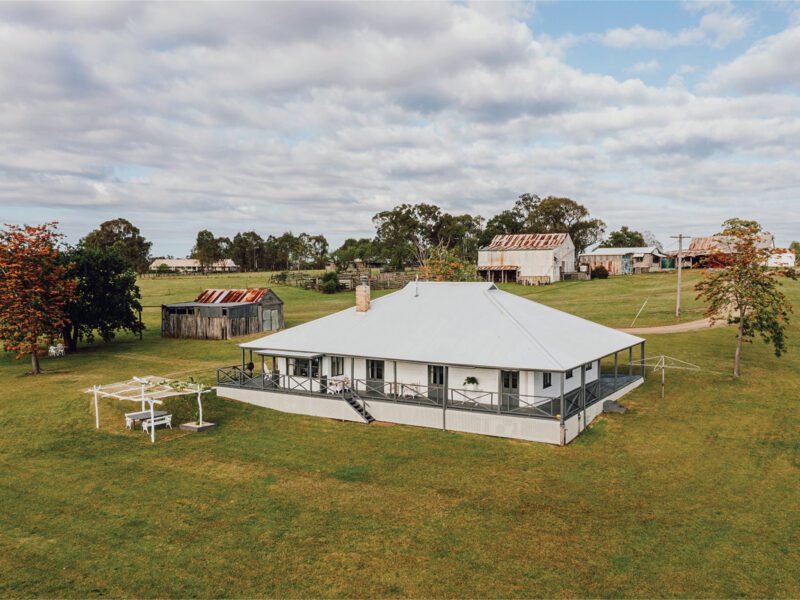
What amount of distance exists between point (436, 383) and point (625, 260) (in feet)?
280

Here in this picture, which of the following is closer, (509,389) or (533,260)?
(509,389)

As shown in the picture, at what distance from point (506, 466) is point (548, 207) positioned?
110417 millimetres

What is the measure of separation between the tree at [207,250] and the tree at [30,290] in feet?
432

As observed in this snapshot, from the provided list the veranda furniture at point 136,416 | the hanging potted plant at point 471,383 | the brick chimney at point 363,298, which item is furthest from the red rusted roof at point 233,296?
the hanging potted plant at point 471,383

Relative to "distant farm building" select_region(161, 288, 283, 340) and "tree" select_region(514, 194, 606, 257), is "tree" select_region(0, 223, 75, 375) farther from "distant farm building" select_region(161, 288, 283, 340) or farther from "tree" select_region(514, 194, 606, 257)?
"tree" select_region(514, 194, 606, 257)

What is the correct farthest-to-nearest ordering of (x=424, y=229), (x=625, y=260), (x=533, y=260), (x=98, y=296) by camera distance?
1. (x=424, y=229)
2. (x=625, y=260)
3. (x=533, y=260)
4. (x=98, y=296)

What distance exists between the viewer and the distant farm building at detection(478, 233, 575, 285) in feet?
295

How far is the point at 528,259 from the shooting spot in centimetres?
9138

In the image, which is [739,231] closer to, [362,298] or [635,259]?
[362,298]

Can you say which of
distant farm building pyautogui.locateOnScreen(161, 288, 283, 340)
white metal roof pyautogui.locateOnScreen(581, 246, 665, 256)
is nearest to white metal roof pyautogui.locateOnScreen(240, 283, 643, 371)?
distant farm building pyautogui.locateOnScreen(161, 288, 283, 340)

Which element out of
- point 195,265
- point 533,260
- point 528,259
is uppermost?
point 195,265

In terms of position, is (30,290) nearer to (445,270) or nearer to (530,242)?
(445,270)

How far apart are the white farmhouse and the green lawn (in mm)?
1074

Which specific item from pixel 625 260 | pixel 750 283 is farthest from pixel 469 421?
pixel 625 260
